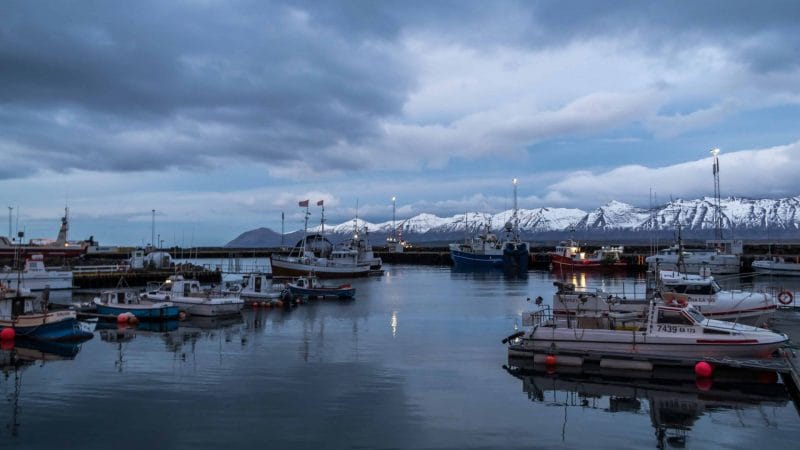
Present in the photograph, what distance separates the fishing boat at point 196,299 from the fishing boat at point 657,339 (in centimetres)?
2260

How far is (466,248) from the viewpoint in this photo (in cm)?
12369

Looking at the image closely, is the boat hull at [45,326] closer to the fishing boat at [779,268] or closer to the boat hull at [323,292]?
the boat hull at [323,292]

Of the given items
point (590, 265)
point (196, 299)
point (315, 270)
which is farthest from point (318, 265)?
point (590, 265)

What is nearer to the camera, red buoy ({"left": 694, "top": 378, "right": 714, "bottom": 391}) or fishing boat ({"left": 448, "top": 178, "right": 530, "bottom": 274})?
red buoy ({"left": 694, "top": 378, "right": 714, "bottom": 391})

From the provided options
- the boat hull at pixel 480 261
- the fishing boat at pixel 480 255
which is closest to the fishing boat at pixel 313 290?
the boat hull at pixel 480 261

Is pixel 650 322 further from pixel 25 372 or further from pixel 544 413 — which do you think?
pixel 25 372

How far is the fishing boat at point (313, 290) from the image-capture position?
2159 inches

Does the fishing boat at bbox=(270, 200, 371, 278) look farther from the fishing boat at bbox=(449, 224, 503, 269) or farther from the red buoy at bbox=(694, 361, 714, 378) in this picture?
the red buoy at bbox=(694, 361, 714, 378)

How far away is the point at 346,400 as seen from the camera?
20.5 m

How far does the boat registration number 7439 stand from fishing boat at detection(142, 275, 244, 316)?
91.8ft

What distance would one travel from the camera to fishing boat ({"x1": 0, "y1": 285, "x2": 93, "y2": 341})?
3125 centimetres

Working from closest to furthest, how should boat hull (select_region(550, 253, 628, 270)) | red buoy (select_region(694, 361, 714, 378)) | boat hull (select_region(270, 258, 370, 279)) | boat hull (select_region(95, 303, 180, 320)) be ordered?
red buoy (select_region(694, 361, 714, 378))
boat hull (select_region(95, 303, 180, 320))
boat hull (select_region(270, 258, 370, 279))
boat hull (select_region(550, 253, 628, 270))

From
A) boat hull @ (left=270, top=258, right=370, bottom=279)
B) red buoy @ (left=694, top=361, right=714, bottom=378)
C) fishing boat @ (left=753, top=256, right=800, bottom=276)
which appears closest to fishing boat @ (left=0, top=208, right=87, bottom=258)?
boat hull @ (left=270, top=258, right=370, bottom=279)

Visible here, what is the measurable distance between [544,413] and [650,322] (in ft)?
26.7
